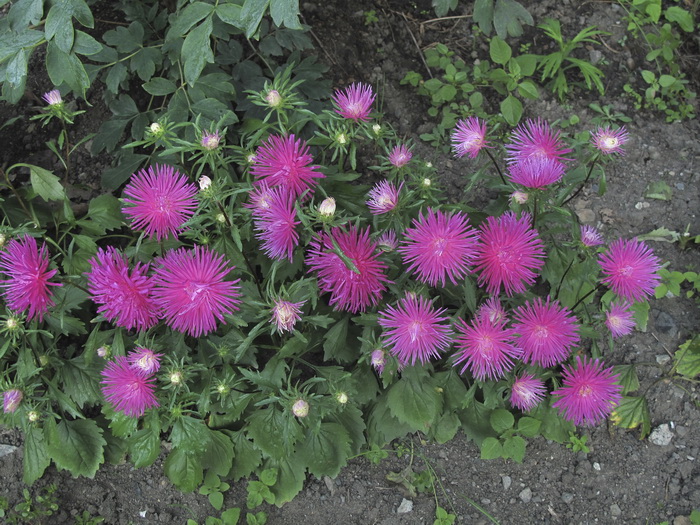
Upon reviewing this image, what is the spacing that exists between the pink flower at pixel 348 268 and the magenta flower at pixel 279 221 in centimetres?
6

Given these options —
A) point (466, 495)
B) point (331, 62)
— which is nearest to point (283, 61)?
point (331, 62)

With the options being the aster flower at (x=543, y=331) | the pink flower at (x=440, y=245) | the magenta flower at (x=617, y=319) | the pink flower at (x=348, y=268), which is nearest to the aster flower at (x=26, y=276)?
the pink flower at (x=348, y=268)

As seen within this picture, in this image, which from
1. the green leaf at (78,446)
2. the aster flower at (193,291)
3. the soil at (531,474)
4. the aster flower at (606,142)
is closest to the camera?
the aster flower at (193,291)

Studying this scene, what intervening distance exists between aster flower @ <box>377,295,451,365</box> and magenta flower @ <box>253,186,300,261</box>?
307 mm

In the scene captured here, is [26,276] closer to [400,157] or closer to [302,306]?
[302,306]

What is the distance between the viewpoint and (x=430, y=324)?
5.14 feet

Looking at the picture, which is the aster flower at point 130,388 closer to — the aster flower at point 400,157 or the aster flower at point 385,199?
the aster flower at point 385,199

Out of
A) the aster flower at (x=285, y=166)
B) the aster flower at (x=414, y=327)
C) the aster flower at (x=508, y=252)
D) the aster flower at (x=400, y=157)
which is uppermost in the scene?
the aster flower at (x=285, y=166)

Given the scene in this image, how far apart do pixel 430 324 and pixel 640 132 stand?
1.59m

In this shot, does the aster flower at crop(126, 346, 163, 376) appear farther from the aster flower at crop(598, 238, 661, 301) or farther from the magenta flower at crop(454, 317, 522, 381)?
the aster flower at crop(598, 238, 661, 301)

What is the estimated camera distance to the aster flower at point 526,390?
5.76 feet

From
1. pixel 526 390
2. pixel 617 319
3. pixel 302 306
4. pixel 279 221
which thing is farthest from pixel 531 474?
pixel 279 221

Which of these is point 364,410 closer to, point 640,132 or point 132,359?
point 132,359

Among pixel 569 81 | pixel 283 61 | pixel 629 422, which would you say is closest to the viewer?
pixel 629 422
